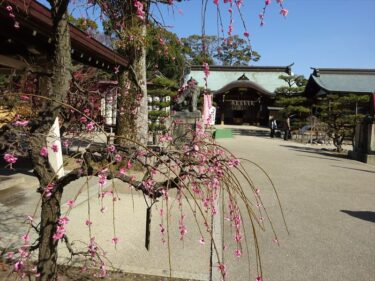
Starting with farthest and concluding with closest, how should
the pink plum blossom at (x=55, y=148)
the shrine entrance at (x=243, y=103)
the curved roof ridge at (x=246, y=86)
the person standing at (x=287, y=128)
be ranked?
the shrine entrance at (x=243, y=103) < the curved roof ridge at (x=246, y=86) < the person standing at (x=287, y=128) < the pink plum blossom at (x=55, y=148)

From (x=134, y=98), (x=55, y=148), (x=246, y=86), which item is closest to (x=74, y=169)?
(x=55, y=148)

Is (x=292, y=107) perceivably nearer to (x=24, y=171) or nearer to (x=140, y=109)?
(x=140, y=109)

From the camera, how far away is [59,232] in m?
2.10

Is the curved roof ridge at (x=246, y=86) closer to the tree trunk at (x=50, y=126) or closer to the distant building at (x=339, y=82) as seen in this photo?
the distant building at (x=339, y=82)

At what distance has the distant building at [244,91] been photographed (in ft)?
119

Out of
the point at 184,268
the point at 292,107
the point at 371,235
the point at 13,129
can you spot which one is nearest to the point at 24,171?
the point at 184,268

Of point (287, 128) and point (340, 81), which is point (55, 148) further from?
point (340, 81)

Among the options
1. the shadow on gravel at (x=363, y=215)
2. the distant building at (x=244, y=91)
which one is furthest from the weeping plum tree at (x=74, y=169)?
the distant building at (x=244, y=91)

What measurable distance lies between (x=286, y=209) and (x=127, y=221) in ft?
9.66

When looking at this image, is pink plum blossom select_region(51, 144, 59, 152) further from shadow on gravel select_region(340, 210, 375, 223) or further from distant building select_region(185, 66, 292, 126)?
distant building select_region(185, 66, 292, 126)

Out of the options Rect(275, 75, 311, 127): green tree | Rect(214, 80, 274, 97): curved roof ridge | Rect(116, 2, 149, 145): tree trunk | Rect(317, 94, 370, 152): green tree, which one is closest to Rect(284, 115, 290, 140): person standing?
Rect(275, 75, 311, 127): green tree

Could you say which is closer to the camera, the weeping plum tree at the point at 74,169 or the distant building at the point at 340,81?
the weeping plum tree at the point at 74,169

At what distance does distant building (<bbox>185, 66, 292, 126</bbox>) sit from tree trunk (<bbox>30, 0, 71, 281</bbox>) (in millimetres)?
32532

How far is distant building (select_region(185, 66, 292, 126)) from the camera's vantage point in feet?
119
